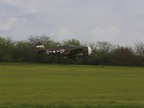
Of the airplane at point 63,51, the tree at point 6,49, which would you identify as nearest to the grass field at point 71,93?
the airplane at point 63,51

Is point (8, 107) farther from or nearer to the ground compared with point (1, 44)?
nearer to the ground

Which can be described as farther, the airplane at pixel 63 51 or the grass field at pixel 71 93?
the airplane at pixel 63 51

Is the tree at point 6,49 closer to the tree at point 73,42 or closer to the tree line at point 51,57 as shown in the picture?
the tree line at point 51,57

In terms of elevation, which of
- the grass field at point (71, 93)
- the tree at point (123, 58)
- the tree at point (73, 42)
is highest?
the tree at point (73, 42)

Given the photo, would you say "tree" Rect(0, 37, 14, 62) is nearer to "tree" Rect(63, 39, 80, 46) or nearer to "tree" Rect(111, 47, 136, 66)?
"tree" Rect(63, 39, 80, 46)

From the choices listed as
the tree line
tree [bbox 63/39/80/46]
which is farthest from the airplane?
tree [bbox 63/39/80/46]

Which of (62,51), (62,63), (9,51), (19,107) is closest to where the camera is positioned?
(19,107)

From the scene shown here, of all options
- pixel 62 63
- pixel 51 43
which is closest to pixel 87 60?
pixel 62 63

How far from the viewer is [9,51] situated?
123625 millimetres

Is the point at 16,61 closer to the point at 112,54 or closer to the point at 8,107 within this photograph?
the point at 112,54

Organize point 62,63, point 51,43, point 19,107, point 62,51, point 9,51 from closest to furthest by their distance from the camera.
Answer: point 19,107
point 62,51
point 62,63
point 9,51
point 51,43

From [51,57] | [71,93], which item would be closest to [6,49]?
[51,57]

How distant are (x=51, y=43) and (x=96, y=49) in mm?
14865

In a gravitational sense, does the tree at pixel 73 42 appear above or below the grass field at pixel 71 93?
above
